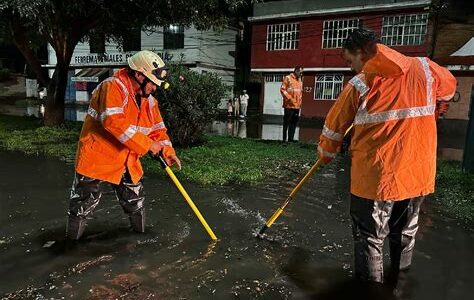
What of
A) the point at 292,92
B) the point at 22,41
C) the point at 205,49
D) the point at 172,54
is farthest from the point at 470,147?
the point at 172,54

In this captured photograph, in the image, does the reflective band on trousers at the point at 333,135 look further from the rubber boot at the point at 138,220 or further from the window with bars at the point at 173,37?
the window with bars at the point at 173,37

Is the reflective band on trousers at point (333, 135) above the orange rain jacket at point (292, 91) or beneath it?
beneath

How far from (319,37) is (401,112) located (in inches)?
Answer: 829

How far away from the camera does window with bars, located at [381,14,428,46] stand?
63.9 feet

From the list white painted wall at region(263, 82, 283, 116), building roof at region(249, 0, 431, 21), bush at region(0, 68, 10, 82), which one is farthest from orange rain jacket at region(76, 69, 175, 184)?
bush at region(0, 68, 10, 82)

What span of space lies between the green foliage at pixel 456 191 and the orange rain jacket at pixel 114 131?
3.79 metres

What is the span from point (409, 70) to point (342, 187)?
361cm

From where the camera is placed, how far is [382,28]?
20.5 m

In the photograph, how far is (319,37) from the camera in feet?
73.5

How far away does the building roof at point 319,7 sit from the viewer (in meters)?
19.7

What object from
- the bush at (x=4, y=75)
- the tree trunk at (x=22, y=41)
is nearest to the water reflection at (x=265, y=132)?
the tree trunk at (x=22, y=41)

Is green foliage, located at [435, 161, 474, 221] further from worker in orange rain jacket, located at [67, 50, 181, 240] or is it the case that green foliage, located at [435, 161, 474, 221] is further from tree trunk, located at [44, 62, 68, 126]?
tree trunk, located at [44, 62, 68, 126]

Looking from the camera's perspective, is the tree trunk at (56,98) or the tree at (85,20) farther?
the tree trunk at (56,98)

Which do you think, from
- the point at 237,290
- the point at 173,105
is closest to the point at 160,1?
the point at 173,105
